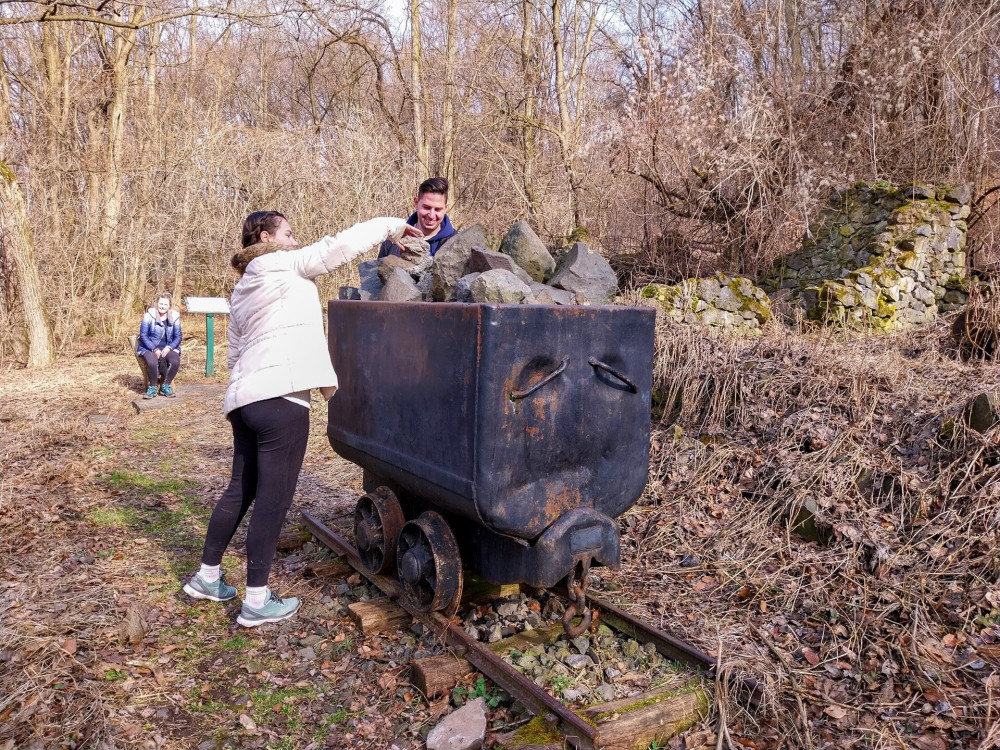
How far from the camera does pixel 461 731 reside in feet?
9.60

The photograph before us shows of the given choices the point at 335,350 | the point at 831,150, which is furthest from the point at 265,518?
the point at 831,150

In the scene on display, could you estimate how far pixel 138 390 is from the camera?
1020 cm

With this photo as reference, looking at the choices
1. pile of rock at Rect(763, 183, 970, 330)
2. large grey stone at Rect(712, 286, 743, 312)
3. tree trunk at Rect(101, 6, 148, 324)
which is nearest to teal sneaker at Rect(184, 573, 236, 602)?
large grey stone at Rect(712, 286, 743, 312)

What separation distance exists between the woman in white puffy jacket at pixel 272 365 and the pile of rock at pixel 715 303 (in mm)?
5290

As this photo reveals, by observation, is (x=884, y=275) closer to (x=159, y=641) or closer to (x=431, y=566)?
(x=431, y=566)

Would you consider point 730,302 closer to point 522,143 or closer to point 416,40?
point 522,143

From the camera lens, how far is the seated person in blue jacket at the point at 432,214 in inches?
183

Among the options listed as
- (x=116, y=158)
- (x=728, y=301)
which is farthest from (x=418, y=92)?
(x=728, y=301)

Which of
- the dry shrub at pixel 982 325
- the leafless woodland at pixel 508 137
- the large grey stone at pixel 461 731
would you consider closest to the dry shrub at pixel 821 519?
the dry shrub at pixel 982 325

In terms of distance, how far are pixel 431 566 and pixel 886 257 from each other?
28.0 ft

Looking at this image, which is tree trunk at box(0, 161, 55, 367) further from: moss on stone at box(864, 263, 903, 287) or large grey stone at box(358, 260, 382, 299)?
moss on stone at box(864, 263, 903, 287)

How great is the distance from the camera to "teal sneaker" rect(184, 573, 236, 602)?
4035 mm

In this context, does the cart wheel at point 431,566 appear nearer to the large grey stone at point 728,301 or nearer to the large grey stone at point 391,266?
the large grey stone at point 391,266

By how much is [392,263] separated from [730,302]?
5.74 m
